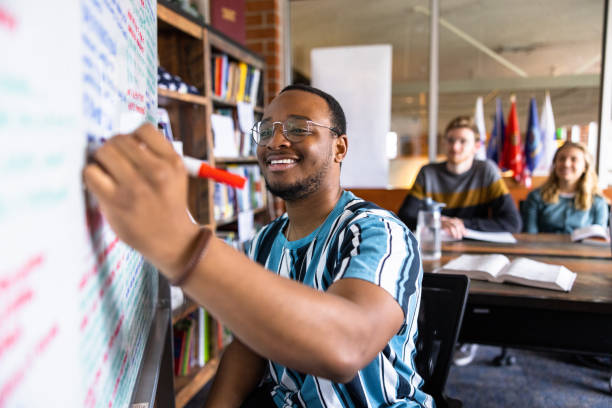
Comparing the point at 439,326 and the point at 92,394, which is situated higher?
the point at 92,394

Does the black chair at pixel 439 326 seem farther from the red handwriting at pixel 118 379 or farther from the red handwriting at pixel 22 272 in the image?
the red handwriting at pixel 22 272

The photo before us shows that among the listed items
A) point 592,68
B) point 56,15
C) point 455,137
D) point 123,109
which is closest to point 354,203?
point 123,109

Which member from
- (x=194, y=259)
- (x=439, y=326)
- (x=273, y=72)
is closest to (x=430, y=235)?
(x=439, y=326)

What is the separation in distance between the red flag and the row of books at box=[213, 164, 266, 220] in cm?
223

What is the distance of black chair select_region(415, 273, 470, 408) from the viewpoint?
43.1 inches

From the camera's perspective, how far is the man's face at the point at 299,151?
3.36 feet

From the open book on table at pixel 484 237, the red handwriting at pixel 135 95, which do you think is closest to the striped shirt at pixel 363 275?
the red handwriting at pixel 135 95

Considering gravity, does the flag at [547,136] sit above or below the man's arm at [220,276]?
above

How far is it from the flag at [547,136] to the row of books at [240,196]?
252 centimetres

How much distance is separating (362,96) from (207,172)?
332 centimetres

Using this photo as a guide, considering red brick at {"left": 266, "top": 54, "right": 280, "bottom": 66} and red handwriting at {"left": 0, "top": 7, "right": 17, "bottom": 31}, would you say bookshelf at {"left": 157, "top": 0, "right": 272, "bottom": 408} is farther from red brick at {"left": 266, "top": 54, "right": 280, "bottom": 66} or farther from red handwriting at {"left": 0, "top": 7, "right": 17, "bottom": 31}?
red handwriting at {"left": 0, "top": 7, "right": 17, "bottom": 31}

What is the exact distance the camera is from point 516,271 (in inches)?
55.4

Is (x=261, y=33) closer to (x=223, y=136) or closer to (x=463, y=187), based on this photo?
(x=223, y=136)

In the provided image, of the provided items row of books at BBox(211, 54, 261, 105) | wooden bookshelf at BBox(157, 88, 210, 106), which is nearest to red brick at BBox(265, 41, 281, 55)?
row of books at BBox(211, 54, 261, 105)
